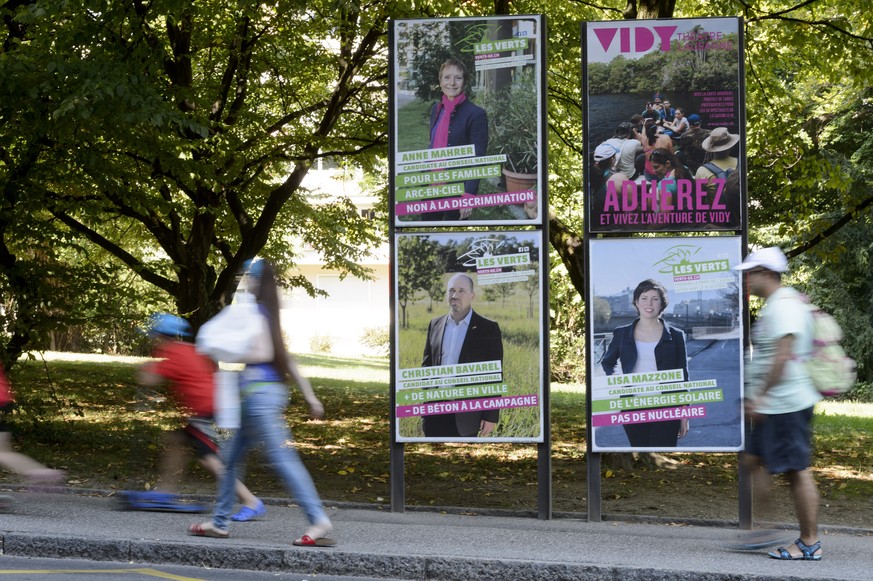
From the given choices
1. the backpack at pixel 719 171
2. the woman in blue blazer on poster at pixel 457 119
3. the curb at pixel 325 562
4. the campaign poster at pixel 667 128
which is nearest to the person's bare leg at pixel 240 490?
the curb at pixel 325 562

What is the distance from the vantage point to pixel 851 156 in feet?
97.7

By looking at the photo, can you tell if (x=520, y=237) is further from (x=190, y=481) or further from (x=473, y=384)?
(x=190, y=481)

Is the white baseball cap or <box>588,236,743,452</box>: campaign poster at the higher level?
the white baseball cap

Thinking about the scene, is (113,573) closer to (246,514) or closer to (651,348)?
(246,514)

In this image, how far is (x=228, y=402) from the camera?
6352 mm

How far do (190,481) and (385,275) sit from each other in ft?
151

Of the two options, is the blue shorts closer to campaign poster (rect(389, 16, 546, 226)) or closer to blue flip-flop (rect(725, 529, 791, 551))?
blue flip-flop (rect(725, 529, 791, 551))

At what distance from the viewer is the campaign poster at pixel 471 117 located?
7871mm

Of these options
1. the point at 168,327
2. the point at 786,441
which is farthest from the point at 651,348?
the point at 168,327

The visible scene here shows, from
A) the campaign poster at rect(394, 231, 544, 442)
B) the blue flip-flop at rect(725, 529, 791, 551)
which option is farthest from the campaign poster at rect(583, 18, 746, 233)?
the blue flip-flop at rect(725, 529, 791, 551)

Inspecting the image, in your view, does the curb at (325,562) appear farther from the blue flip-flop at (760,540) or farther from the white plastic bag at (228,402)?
the white plastic bag at (228,402)

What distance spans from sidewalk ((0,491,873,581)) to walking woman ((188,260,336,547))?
10.4 inches

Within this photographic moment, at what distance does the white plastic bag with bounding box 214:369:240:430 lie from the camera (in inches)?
248

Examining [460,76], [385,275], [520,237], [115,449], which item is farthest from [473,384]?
[385,275]
